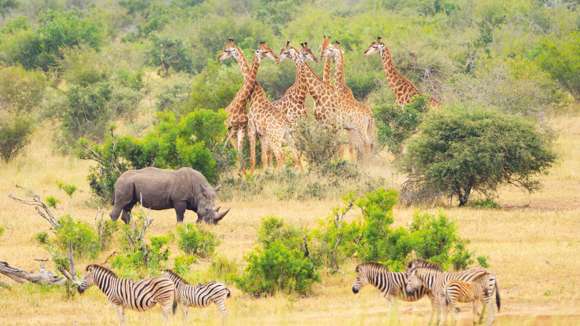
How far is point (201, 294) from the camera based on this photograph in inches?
415

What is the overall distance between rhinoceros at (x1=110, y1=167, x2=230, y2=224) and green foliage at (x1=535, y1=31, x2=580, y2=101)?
16580mm

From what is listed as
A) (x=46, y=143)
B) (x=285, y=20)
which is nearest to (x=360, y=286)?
(x=46, y=143)

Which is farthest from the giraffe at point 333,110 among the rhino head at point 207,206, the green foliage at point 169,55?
the green foliage at point 169,55

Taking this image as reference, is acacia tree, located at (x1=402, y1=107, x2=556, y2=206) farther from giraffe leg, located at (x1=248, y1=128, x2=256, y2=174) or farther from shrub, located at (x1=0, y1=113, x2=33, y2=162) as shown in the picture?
shrub, located at (x1=0, y1=113, x2=33, y2=162)

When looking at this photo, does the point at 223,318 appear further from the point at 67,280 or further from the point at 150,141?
Result: the point at 150,141

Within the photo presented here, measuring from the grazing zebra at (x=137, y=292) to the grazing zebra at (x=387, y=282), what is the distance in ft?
6.19

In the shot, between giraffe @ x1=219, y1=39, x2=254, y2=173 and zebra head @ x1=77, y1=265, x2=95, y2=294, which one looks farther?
giraffe @ x1=219, y1=39, x2=254, y2=173

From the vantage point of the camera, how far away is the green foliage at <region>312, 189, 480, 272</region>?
1301 cm

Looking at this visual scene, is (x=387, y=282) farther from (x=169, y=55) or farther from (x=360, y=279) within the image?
(x=169, y=55)

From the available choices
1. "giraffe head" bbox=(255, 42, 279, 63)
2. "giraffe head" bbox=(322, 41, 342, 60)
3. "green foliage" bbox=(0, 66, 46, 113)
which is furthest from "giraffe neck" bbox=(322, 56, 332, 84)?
"green foliage" bbox=(0, 66, 46, 113)

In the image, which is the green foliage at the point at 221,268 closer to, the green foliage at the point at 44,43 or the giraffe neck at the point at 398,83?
the giraffe neck at the point at 398,83

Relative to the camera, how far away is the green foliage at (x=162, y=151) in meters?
18.6

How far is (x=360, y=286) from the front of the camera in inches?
450

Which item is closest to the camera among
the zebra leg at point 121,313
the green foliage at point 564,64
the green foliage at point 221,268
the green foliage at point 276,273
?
the zebra leg at point 121,313
